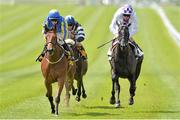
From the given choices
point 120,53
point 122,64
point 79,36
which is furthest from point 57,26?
point 79,36

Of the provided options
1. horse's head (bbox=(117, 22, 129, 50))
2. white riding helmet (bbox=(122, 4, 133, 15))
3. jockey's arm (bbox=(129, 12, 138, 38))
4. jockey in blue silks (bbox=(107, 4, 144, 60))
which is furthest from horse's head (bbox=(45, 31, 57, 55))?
jockey's arm (bbox=(129, 12, 138, 38))

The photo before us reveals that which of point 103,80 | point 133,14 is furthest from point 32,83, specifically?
point 133,14

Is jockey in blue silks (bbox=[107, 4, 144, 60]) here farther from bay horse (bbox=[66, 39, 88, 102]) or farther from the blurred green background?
the blurred green background

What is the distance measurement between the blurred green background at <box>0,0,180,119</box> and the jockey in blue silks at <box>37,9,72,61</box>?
167 cm

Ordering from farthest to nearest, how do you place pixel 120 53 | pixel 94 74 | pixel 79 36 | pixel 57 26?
pixel 94 74 → pixel 79 36 → pixel 120 53 → pixel 57 26

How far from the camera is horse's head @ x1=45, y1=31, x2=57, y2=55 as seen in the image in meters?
15.4

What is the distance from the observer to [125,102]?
18594mm

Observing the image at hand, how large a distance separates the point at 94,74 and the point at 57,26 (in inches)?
493

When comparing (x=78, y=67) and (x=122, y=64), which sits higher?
(x=78, y=67)

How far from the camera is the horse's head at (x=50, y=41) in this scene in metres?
15.4

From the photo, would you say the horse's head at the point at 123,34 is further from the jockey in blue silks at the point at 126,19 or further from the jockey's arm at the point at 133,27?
the jockey's arm at the point at 133,27

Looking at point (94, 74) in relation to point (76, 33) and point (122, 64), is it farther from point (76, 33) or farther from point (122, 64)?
point (122, 64)

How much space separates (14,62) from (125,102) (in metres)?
18.2

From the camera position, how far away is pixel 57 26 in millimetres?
16484
